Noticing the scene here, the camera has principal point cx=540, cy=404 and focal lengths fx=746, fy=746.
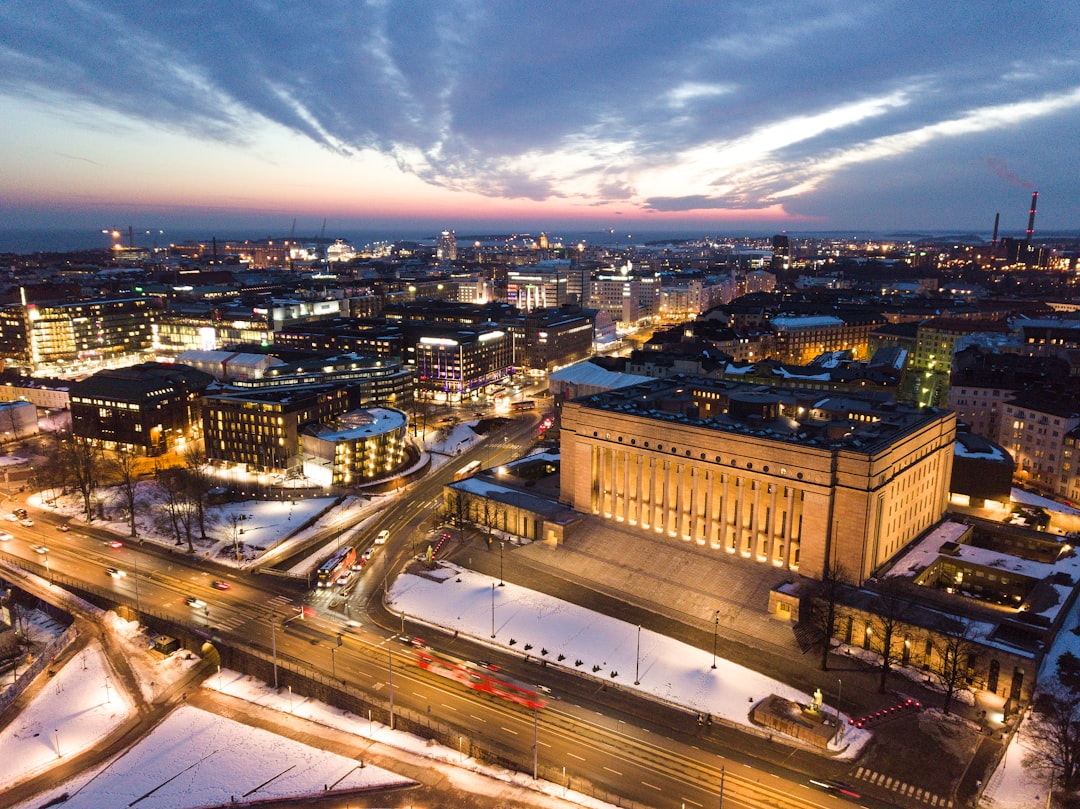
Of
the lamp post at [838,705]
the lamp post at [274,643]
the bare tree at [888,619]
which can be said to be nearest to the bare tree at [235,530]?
the lamp post at [274,643]

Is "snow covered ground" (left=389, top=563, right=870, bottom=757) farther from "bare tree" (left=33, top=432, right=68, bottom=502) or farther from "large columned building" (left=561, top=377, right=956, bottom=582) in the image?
"bare tree" (left=33, top=432, right=68, bottom=502)

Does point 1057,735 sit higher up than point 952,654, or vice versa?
point 952,654

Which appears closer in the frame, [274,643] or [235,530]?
[274,643]

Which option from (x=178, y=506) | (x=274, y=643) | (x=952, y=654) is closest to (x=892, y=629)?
(x=952, y=654)

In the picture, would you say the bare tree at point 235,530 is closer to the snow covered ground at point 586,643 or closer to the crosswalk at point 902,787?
the snow covered ground at point 586,643

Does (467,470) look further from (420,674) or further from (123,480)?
(420,674)

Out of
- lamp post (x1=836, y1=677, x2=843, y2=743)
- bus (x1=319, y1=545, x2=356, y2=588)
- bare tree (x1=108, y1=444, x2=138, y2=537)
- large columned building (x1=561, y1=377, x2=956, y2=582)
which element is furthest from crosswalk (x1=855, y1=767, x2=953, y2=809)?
bare tree (x1=108, y1=444, x2=138, y2=537)

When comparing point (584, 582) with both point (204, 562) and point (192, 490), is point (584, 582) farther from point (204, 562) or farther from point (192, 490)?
point (192, 490)
